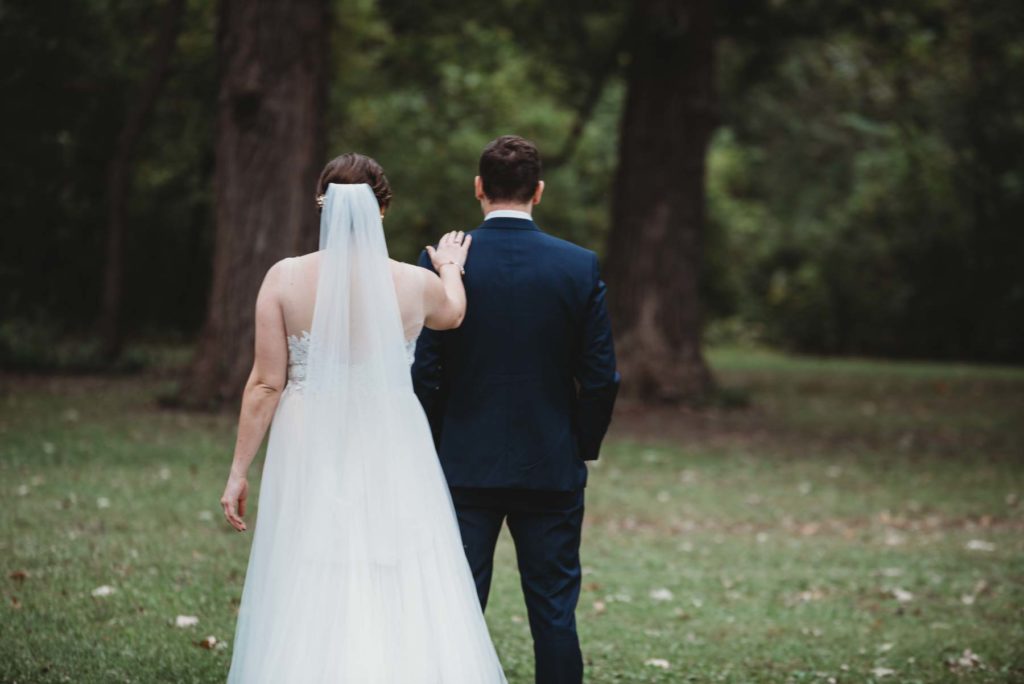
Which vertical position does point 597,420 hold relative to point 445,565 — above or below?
above

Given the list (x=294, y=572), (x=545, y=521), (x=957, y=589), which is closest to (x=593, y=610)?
(x=957, y=589)

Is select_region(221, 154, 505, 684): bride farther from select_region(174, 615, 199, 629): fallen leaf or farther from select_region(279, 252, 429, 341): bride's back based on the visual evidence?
select_region(174, 615, 199, 629): fallen leaf

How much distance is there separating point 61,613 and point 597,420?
3.29m

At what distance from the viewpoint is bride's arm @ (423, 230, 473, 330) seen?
167 inches

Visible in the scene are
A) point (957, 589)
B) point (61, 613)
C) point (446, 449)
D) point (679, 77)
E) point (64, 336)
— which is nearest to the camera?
point (446, 449)

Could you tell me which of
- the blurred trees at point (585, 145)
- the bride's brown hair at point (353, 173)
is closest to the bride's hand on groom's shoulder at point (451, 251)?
the bride's brown hair at point (353, 173)

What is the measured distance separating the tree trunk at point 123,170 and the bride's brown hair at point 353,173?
49.5 feet

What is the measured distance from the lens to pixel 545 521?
4.44 metres

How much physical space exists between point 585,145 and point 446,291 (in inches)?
1128

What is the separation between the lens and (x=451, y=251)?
4.36 metres

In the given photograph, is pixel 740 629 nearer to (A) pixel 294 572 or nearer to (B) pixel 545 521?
(B) pixel 545 521

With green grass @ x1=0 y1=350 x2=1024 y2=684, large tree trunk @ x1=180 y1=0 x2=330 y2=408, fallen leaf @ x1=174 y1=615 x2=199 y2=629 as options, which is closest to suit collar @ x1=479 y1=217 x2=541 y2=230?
green grass @ x1=0 y1=350 x2=1024 y2=684

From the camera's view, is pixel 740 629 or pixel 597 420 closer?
pixel 597 420

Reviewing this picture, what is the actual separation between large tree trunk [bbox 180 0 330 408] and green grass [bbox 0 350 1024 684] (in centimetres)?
141
